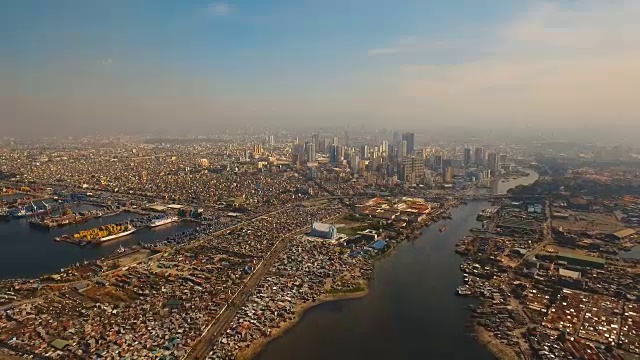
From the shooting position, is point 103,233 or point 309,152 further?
A: point 309,152

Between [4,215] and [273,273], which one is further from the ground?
[4,215]

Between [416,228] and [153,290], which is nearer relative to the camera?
[153,290]

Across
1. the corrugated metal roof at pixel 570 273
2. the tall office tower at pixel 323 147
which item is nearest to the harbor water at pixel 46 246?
the corrugated metal roof at pixel 570 273

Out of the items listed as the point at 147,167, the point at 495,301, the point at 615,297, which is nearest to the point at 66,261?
the point at 495,301

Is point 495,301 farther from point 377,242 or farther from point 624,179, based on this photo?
point 624,179

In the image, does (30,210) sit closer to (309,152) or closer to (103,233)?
(103,233)

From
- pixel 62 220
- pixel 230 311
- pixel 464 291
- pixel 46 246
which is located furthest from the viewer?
pixel 62 220

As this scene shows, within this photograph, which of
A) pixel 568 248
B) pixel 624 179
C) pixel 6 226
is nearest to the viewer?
pixel 568 248

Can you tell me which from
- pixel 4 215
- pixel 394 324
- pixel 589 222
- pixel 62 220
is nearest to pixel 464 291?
pixel 394 324

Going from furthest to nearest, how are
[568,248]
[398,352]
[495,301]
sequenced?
1. [568,248]
2. [495,301]
3. [398,352]
